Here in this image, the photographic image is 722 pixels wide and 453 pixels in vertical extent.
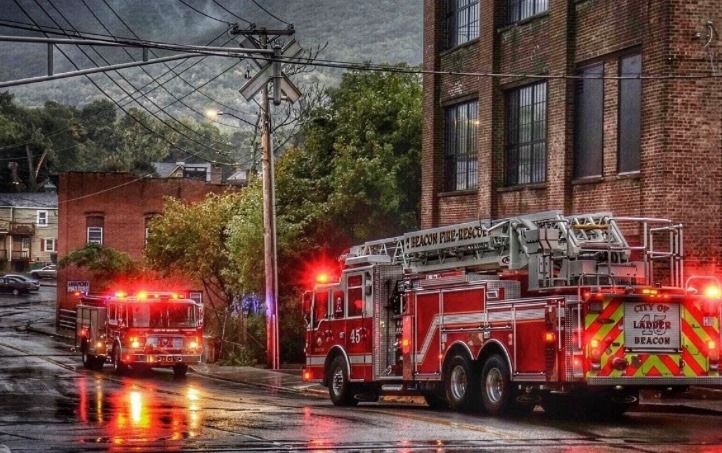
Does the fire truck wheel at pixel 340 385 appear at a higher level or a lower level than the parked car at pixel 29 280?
lower

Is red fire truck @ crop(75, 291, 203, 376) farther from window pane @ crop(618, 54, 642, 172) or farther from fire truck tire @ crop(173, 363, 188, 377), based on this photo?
window pane @ crop(618, 54, 642, 172)

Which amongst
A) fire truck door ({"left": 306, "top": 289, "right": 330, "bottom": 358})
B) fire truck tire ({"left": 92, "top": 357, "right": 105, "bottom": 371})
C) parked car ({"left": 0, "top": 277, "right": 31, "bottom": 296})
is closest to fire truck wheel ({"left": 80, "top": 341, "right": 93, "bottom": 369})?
fire truck tire ({"left": 92, "top": 357, "right": 105, "bottom": 371})

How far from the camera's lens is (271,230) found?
38250mm

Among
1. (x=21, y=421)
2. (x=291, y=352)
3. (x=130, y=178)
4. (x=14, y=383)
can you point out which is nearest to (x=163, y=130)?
(x=130, y=178)

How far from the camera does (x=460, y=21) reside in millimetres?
36312

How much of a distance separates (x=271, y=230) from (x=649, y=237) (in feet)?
50.9

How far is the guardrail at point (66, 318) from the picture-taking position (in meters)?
71.4

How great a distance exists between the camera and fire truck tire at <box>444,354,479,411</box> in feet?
72.2

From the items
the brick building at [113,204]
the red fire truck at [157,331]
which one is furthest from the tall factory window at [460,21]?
the brick building at [113,204]

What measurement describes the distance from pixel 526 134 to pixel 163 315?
1171cm

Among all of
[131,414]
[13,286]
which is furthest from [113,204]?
[131,414]

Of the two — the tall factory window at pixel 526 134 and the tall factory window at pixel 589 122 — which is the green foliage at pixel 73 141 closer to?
the tall factory window at pixel 526 134

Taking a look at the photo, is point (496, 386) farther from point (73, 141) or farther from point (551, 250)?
point (73, 141)

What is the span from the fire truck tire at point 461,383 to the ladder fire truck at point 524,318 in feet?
0.07
